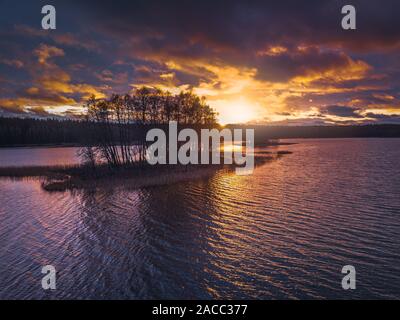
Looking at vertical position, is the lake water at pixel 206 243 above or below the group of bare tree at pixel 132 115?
below

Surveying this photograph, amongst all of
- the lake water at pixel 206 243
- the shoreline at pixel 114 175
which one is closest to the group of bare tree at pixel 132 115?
the shoreline at pixel 114 175

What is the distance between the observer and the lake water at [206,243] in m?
12.7

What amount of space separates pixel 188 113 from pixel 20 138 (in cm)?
13953

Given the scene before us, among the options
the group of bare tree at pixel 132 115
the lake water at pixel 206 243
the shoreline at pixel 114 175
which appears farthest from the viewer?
the group of bare tree at pixel 132 115

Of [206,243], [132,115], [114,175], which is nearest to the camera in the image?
[206,243]

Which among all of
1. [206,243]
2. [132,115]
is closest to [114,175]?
[132,115]

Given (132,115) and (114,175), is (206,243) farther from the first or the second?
(132,115)

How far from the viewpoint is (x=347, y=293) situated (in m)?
12.0

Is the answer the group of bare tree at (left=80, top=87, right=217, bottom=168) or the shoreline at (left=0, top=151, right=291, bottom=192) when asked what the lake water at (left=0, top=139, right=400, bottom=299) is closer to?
the shoreline at (left=0, top=151, right=291, bottom=192)

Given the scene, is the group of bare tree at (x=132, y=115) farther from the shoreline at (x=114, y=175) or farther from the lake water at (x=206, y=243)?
the lake water at (x=206, y=243)

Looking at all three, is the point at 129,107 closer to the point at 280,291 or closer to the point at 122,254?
the point at 122,254

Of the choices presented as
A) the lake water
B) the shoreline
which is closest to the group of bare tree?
the shoreline

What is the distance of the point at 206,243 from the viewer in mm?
18000
